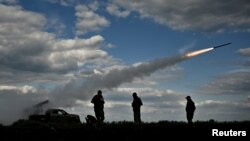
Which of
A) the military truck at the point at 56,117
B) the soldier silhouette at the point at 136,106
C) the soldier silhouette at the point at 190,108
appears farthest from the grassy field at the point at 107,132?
the military truck at the point at 56,117

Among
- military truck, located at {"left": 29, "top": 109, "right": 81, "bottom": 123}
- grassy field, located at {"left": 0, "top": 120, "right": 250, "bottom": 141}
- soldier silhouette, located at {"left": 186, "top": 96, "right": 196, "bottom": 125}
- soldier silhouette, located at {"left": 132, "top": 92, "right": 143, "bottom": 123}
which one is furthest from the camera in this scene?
military truck, located at {"left": 29, "top": 109, "right": 81, "bottom": 123}

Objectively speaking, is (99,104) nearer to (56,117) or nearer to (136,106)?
(136,106)

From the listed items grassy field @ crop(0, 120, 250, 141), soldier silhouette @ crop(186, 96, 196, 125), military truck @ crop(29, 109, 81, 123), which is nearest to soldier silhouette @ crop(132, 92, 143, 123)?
soldier silhouette @ crop(186, 96, 196, 125)

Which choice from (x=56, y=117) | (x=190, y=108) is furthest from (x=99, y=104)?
(x=56, y=117)

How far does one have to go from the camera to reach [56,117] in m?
35.4

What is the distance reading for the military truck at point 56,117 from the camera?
34759mm

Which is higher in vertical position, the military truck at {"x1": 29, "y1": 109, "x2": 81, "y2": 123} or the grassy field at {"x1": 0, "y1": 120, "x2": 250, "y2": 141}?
the military truck at {"x1": 29, "y1": 109, "x2": 81, "y2": 123}

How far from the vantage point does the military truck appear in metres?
34.8

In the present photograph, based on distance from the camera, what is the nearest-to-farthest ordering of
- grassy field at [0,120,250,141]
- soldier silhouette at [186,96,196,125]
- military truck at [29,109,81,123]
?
grassy field at [0,120,250,141], soldier silhouette at [186,96,196,125], military truck at [29,109,81,123]

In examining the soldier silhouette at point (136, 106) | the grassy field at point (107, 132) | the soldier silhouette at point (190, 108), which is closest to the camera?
the grassy field at point (107, 132)

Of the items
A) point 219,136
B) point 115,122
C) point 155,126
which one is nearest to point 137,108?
point 115,122

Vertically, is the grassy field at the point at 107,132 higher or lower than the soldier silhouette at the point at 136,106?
lower

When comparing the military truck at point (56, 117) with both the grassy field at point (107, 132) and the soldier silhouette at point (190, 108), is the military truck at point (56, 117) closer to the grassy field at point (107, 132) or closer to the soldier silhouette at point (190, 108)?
the grassy field at point (107, 132)

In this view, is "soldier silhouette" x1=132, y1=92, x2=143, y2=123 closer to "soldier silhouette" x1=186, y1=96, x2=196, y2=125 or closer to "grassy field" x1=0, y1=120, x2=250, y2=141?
"soldier silhouette" x1=186, y1=96, x2=196, y2=125
